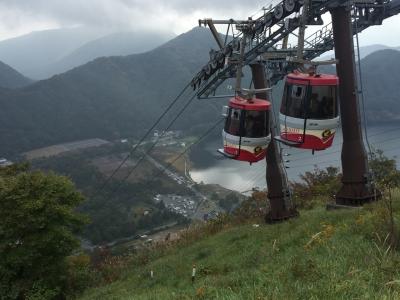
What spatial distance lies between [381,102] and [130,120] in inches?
4365

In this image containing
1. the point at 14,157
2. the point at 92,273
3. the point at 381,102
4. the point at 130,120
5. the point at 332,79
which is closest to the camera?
the point at 332,79

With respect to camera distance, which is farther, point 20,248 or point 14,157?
point 14,157

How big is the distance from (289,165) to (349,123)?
258ft

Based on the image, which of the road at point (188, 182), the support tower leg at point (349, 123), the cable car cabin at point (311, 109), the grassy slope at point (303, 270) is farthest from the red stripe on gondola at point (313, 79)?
the road at point (188, 182)

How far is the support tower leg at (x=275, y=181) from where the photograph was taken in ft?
44.6

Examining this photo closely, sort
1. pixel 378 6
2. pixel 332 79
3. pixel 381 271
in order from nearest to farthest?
pixel 381 271, pixel 332 79, pixel 378 6

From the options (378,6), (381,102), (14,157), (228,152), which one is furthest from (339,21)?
(381,102)

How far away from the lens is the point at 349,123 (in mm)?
11523

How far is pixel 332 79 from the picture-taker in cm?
900

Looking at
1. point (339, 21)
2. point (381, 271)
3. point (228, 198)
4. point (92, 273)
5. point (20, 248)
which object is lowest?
point (228, 198)

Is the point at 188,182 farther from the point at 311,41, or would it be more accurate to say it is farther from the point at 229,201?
the point at 311,41

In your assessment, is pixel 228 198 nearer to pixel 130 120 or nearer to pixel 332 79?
pixel 332 79

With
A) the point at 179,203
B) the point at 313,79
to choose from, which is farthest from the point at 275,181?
the point at 179,203

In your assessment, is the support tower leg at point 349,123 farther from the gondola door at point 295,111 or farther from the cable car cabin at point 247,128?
the gondola door at point 295,111
